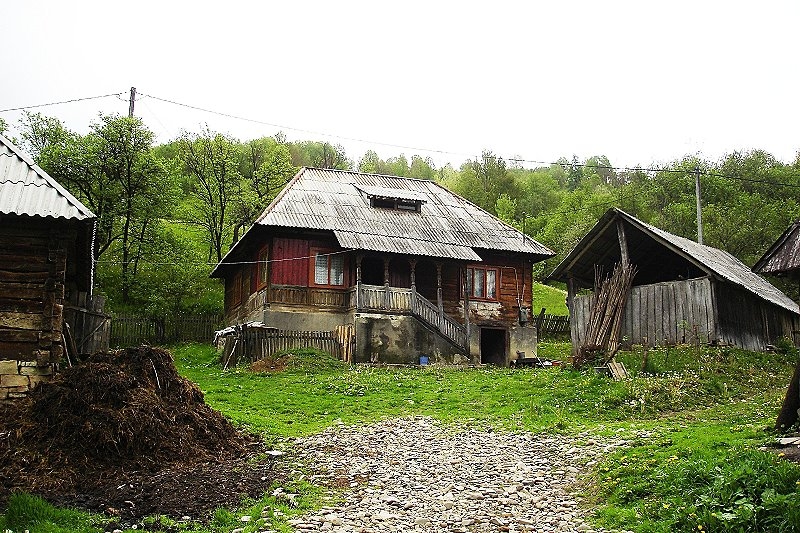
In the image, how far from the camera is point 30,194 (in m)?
12.9

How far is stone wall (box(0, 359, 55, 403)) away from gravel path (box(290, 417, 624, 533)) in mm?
4720

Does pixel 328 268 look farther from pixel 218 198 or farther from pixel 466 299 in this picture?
pixel 218 198

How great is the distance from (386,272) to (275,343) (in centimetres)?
607

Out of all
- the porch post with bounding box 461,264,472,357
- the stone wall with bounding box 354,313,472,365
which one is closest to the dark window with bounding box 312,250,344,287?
the stone wall with bounding box 354,313,472,365

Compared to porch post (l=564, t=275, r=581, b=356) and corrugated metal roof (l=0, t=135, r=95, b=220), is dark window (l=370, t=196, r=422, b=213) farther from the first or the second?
corrugated metal roof (l=0, t=135, r=95, b=220)

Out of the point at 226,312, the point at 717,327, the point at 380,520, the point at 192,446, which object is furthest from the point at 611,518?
the point at 226,312

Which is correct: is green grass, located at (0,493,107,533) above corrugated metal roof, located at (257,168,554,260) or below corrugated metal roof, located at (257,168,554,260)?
below

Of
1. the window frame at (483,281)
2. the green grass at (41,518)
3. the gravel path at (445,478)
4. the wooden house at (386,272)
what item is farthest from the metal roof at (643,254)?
the green grass at (41,518)

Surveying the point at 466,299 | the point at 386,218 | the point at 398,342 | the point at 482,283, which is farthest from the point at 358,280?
the point at 482,283

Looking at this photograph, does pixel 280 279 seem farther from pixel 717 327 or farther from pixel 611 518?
pixel 611 518

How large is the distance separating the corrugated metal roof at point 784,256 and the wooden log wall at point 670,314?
695 cm

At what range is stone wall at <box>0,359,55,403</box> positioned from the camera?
12258 mm

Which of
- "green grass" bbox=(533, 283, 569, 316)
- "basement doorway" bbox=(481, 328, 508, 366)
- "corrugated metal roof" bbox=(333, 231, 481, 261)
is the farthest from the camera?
"green grass" bbox=(533, 283, 569, 316)

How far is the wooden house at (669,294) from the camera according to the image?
22375mm
